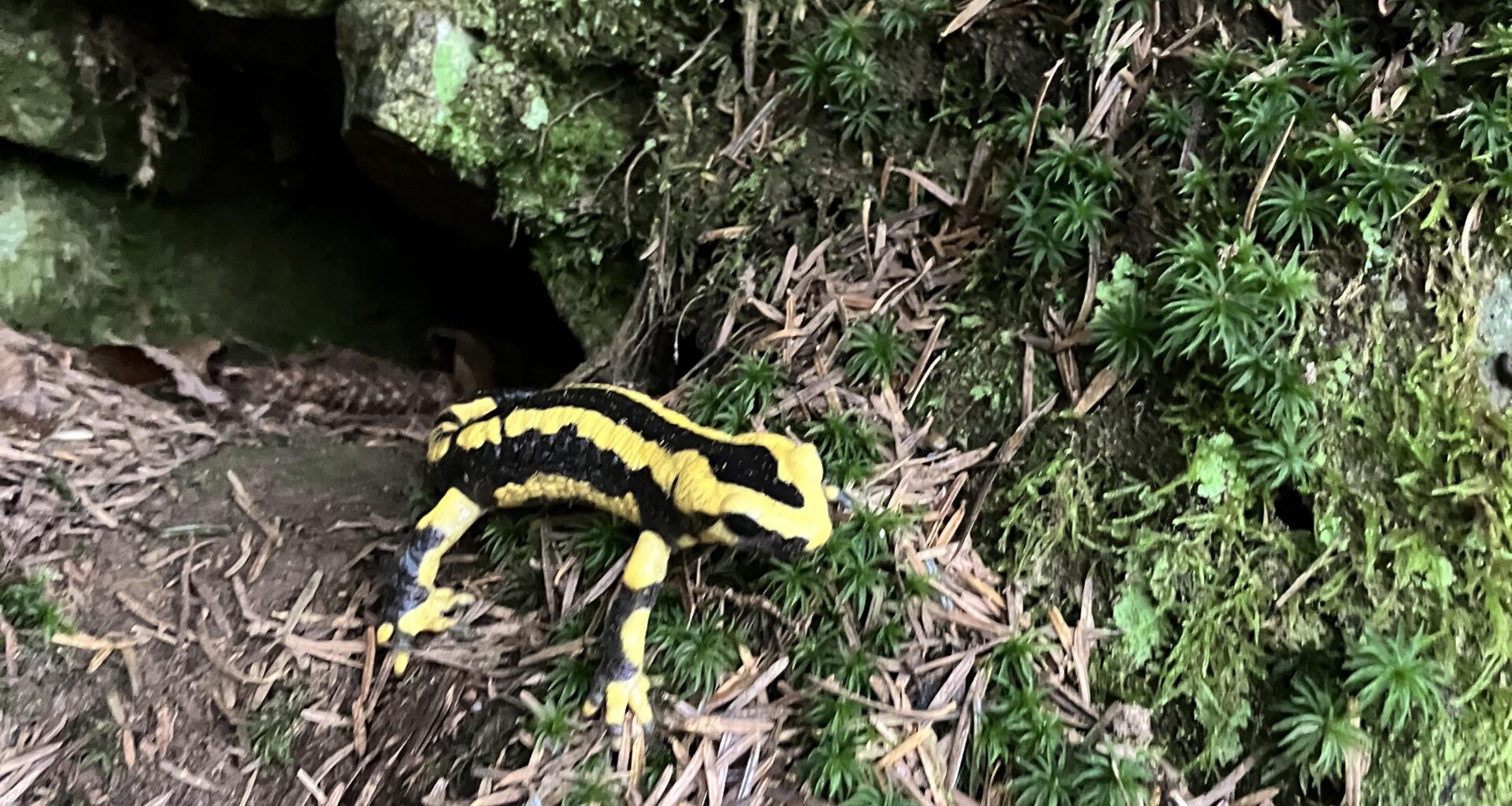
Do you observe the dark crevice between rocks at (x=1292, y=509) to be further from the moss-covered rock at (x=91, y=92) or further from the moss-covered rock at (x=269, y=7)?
the moss-covered rock at (x=91, y=92)

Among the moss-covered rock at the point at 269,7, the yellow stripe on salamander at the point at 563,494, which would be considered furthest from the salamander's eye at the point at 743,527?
the moss-covered rock at the point at 269,7

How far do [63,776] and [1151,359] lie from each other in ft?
11.6

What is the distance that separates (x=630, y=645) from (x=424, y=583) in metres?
0.82

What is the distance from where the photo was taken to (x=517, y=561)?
121 inches

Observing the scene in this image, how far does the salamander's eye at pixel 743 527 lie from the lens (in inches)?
102

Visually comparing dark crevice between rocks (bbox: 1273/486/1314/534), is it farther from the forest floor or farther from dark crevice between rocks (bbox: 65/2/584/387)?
dark crevice between rocks (bbox: 65/2/584/387)

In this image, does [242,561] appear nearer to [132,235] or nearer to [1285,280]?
[132,235]

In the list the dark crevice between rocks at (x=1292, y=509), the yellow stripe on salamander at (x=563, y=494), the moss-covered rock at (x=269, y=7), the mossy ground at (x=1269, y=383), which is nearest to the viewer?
the mossy ground at (x=1269, y=383)

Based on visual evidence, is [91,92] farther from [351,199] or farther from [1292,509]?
[1292,509]

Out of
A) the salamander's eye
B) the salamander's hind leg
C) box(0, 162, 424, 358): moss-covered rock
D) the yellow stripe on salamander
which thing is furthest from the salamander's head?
box(0, 162, 424, 358): moss-covered rock

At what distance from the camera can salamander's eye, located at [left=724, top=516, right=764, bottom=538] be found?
2.58 metres

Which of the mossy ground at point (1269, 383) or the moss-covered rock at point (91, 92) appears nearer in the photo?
the mossy ground at point (1269, 383)

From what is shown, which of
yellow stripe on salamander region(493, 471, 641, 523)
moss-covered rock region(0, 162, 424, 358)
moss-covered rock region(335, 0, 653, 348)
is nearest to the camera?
yellow stripe on salamander region(493, 471, 641, 523)

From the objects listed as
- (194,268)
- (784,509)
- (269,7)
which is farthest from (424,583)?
(194,268)
